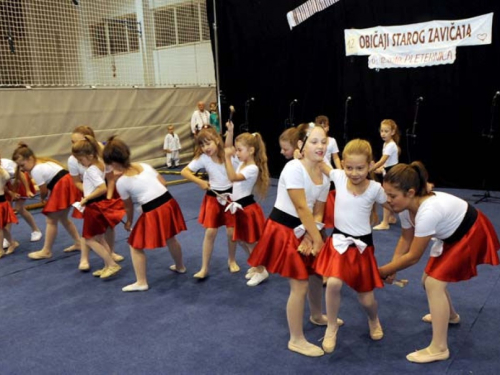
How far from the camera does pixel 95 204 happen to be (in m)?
3.67

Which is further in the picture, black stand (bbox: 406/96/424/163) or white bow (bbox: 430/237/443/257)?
black stand (bbox: 406/96/424/163)

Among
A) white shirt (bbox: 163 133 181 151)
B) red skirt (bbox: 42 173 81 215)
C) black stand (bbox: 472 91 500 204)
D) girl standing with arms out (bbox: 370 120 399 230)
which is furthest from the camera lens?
white shirt (bbox: 163 133 181 151)

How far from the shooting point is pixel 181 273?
3.80m

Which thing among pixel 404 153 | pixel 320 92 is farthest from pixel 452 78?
pixel 320 92

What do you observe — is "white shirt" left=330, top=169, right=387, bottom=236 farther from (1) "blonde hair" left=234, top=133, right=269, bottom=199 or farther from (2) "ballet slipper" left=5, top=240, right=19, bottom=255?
(2) "ballet slipper" left=5, top=240, right=19, bottom=255

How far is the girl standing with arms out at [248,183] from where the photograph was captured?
335 centimetres

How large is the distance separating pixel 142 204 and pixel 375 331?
5.90 ft

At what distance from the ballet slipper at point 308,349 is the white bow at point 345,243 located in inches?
21.9

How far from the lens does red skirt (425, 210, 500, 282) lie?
2.29 metres

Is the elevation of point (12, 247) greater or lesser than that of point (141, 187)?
lesser

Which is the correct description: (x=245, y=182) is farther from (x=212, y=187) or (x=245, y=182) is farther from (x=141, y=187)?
(x=141, y=187)

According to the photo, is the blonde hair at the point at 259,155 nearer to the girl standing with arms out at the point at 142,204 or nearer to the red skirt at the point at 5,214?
the girl standing with arms out at the point at 142,204

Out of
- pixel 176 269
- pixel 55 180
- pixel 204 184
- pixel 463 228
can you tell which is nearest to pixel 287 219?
pixel 463 228

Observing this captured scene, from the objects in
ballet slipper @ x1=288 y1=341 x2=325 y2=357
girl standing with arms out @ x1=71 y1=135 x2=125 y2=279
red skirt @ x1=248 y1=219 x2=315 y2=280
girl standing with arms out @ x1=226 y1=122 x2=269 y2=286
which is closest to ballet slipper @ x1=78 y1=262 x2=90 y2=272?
girl standing with arms out @ x1=71 y1=135 x2=125 y2=279
